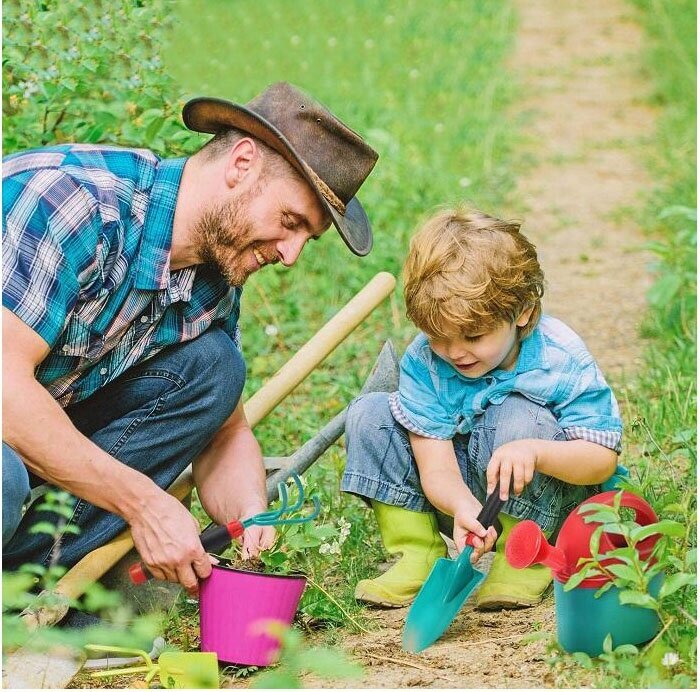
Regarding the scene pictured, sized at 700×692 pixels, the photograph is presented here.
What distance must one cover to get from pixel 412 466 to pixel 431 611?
1.42ft

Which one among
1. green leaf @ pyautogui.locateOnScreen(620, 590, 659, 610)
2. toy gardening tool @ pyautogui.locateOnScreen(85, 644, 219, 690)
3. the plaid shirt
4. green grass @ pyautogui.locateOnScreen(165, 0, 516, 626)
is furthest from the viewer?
green grass @ pyautogui.locateOnScreen(165, 0, 516, 626)

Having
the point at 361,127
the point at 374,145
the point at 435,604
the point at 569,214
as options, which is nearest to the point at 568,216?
the point at 569,214

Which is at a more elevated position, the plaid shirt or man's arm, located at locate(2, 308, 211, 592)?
the plaid shirt

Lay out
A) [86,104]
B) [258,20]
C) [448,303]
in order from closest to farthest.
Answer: [448,303]
[86,104]
[258,20]

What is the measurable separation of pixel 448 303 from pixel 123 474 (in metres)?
0.79

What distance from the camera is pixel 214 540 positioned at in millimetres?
2555

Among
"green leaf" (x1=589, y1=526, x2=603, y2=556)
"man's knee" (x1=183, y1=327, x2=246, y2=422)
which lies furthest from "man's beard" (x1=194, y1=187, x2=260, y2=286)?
"green leaf" (x1=589, y1=526, x2=603, y2=556)

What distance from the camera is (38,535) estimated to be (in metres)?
2.74

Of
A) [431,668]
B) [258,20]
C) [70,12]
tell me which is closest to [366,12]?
[258,20]

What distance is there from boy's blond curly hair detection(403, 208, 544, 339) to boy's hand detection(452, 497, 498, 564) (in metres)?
0.39

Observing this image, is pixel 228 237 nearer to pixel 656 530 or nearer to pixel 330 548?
pixel 330 548

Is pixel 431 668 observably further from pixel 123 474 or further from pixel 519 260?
pixel 519 260

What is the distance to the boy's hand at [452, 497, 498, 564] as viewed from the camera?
2.58 metres

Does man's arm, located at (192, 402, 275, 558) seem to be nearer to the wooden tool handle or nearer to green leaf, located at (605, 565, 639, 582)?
the wooden tool handle
